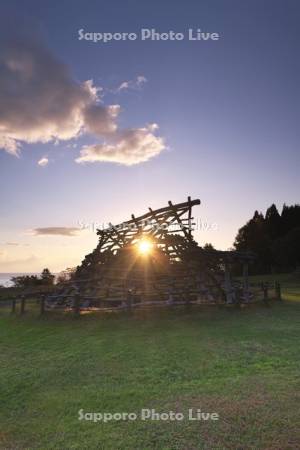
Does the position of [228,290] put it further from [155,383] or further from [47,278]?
[47,278]

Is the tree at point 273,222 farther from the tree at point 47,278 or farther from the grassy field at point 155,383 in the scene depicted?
the grassy field at point 155,383

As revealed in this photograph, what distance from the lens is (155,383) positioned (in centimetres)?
682

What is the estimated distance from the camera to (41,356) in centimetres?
928

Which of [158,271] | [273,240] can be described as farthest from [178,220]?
[273,240]

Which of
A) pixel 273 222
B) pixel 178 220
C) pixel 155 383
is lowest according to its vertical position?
pixel 155 383

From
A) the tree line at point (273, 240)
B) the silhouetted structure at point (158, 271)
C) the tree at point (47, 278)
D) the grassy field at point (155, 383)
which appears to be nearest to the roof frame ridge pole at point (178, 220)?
the silhouetted structure at point (158, 271)

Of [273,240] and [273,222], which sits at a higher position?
[273,222]

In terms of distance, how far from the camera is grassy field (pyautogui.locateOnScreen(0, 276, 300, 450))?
4.83 metres

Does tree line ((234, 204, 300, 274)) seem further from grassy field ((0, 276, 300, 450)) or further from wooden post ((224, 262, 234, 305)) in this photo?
grassy field ((0, 276, 300, 450))

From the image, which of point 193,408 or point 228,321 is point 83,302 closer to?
point 228,321

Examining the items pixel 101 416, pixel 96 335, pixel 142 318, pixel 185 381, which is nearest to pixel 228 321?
pixel 142 318

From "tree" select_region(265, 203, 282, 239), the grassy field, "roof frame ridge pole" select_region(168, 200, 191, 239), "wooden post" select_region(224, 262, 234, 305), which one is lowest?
the grassy field

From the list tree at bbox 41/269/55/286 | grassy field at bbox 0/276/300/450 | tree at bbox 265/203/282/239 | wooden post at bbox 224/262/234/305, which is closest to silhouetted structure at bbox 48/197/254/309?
wooden post at bbox 224/262/234/305

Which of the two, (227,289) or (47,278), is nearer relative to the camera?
(227,289)
